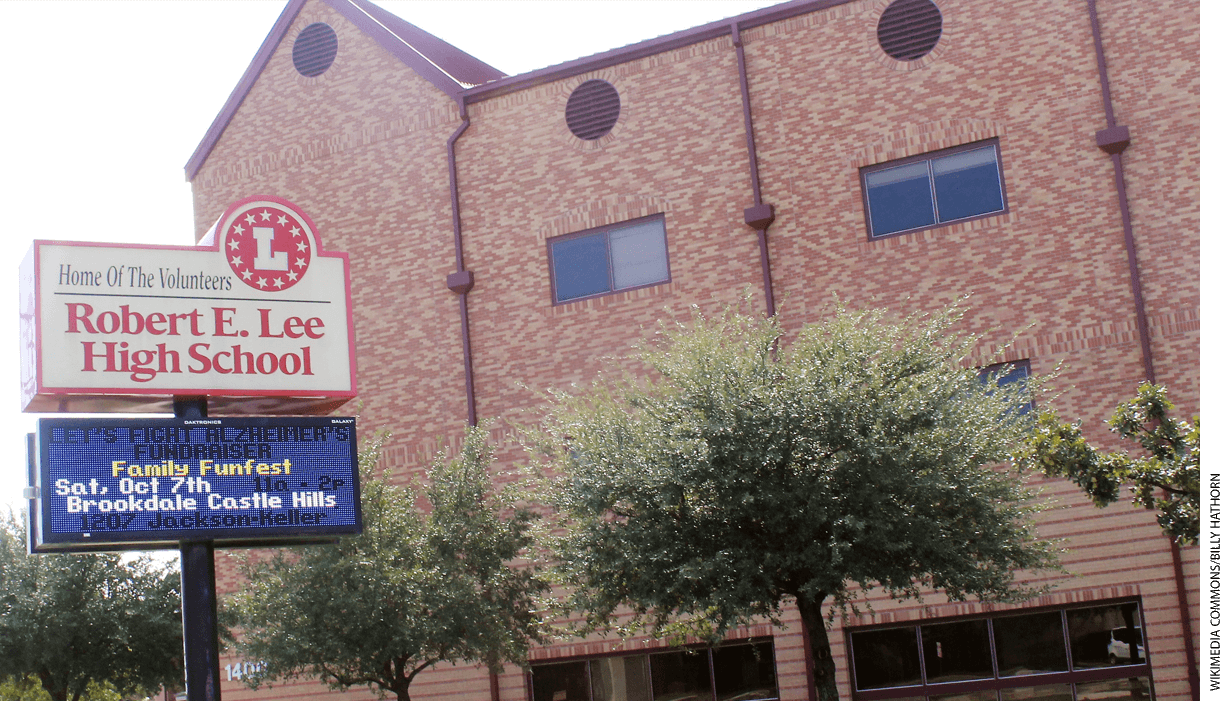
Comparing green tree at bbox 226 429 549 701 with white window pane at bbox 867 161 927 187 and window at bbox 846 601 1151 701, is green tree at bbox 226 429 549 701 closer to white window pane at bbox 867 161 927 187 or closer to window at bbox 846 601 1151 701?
window at bbox 846 601 1151 701

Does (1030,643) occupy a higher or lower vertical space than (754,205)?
lower

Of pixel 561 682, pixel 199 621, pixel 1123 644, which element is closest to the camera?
pixel 199 621

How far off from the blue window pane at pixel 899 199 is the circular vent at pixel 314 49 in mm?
11834

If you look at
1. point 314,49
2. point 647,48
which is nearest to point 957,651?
point 647,48

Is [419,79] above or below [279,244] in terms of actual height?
above

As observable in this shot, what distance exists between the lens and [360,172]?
24.1 metres

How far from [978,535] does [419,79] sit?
49.6 ft

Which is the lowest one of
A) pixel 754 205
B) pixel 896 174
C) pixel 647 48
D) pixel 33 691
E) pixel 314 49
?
pixel 33 691

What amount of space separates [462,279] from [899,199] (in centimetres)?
843

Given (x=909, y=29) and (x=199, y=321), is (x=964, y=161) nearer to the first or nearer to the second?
(x=909, y=29)

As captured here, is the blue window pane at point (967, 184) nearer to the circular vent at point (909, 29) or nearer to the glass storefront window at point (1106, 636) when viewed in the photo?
the circular vent at point (909, 29)

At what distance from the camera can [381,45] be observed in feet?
79.9
